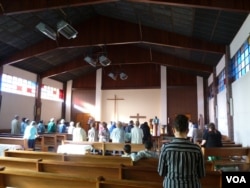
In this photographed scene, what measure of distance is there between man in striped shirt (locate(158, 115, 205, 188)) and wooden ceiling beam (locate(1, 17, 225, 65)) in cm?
743

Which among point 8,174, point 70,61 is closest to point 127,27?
point 70,61

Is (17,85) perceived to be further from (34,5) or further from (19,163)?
(19,163)

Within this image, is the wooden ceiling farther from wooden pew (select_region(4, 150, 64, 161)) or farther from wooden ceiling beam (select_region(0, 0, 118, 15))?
wooden pew (select_region(4, 150, 64, 161))

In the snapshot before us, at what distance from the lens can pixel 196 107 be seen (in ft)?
49.7

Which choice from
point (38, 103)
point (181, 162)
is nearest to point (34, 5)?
point (181, 162)

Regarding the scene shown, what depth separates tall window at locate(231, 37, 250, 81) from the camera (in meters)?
6.32

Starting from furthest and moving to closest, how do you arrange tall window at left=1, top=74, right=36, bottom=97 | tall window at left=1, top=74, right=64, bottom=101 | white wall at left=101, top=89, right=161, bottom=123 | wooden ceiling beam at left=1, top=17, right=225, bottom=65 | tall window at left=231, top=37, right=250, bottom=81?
1. white wall at left=101, top=89, right=161, bottom=123
2. tall window at left=1, top=74, right=64, bottom=101
3. tall window at left=1, top=74, right=36, bottom=97
4. wooden ceiling beam at left=1, top=17, right=225, bottom=65
5. tall window at left=231, top=37, right=250, bottom=81

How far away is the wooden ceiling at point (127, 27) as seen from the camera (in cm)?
673

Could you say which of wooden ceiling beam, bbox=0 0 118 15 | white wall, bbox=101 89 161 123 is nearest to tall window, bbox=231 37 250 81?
wooden ceiling beam, bbox=0 0 118 15

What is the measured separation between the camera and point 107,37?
405 inches

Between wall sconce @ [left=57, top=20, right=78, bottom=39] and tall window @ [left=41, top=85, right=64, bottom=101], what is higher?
wall sconce @ [left=57, top=20, right=78, bottom=39]

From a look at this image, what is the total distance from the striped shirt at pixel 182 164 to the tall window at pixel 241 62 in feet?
16.2

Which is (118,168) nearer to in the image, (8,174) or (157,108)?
(8,174)

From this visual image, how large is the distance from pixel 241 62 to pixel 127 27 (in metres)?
4.69
